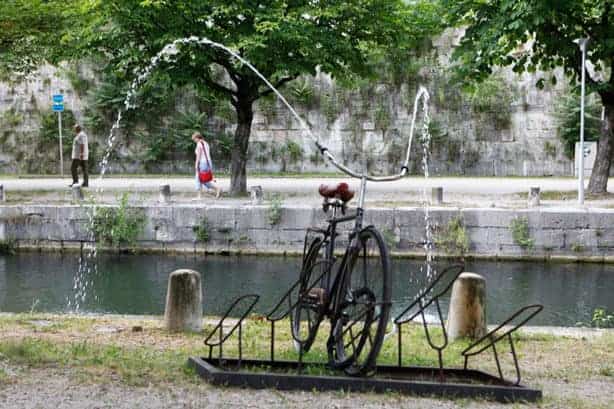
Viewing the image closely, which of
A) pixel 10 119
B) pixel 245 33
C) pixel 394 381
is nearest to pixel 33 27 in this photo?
pixel 245 33

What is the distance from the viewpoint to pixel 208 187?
771 inches

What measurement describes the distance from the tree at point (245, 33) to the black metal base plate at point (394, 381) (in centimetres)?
1237

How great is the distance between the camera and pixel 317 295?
20.0 feet

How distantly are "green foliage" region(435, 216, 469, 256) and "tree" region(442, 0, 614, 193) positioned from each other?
11.1 feet

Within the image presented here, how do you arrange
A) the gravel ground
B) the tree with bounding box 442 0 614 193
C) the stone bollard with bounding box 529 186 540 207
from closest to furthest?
the gravel ground
the tree with bounding box 442 0 614 193
the stone bollard with bounding box 529 186 540 207

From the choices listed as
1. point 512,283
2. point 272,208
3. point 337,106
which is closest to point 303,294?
point 512,283

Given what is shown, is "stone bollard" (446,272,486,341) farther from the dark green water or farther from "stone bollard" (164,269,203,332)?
the dark green water

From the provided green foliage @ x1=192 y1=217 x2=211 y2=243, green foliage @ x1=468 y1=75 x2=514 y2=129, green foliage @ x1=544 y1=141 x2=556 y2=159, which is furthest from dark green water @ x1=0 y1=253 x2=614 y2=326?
green foliage @ x1=468 y1=75 x2=514 y2=129

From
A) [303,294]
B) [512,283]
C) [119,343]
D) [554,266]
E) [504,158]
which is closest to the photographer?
[303,294]

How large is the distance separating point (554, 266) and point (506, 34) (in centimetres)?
438

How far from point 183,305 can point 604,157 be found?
13.9 m

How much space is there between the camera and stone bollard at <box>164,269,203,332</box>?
8062mm

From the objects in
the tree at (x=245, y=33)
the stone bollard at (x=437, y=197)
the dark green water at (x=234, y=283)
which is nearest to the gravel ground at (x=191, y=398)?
the dark green water at (x=234, y=283)

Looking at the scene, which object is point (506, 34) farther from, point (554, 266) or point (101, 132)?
point (101, 132)
